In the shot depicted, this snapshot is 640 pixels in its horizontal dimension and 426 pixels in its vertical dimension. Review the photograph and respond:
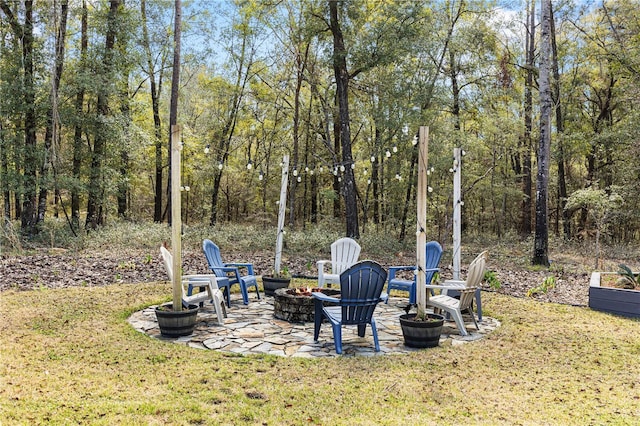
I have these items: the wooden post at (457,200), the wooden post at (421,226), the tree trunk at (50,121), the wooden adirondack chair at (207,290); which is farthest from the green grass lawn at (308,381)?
the tree trunk at (50,121)

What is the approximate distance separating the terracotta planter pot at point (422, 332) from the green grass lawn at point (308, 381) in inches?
5.7

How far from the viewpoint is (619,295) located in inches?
205

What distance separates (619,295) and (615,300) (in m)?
0.08

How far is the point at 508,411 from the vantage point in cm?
257

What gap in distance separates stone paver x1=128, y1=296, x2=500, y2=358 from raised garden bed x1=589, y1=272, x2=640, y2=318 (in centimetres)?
150

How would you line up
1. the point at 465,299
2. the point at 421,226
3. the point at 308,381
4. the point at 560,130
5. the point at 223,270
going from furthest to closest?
1. the point at 560,130
2. the point at 223,270
3. the point at 465,299
4. the point at 421,226
5. the point at 308,381

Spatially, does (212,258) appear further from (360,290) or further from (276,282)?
(360,290)

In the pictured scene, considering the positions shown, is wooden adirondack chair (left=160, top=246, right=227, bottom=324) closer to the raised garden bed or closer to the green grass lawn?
the green grass lawn

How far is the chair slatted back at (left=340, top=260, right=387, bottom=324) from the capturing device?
374 centimetres

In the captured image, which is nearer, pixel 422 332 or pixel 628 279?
pixel 422 332

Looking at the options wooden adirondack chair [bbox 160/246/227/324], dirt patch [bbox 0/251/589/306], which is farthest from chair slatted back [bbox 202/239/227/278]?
dirt patch [bbox 0/251/589/306]

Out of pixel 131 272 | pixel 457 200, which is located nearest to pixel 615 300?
pixel 457 200

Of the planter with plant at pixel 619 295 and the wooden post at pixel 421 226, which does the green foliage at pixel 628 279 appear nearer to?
the planter with plant at pixel 619 295

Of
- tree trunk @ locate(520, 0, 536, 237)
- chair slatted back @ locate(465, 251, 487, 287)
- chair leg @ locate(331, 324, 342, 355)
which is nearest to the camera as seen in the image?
chair leg @ locate(331, 324, 342, 355)
